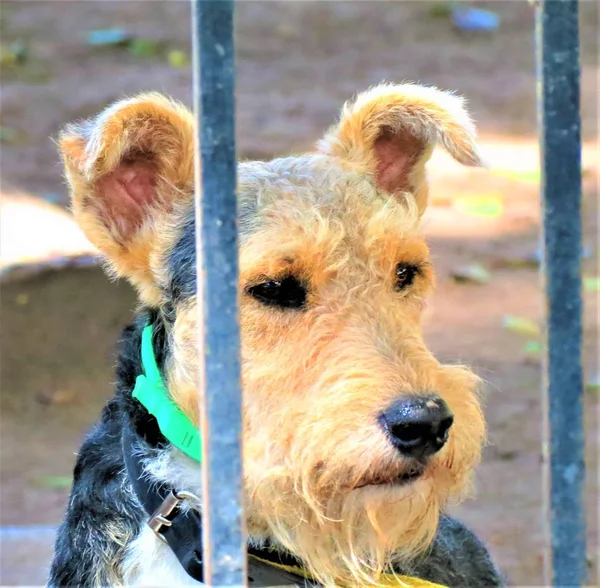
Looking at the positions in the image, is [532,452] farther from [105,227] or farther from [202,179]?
[202,179]

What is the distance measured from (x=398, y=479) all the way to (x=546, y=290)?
1007mm

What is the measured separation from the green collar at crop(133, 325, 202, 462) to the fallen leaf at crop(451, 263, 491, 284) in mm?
6639

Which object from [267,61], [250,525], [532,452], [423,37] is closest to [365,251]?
[250,525]

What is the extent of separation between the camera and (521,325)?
29.4 feet

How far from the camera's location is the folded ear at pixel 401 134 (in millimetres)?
3650

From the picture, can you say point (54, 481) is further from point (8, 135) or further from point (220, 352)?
point (8, 135)

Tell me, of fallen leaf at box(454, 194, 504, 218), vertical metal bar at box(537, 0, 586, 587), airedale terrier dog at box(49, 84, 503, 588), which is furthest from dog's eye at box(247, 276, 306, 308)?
fallen leaf at box(454, 194, 504, 218)

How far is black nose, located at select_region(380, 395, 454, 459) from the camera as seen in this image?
112 inches

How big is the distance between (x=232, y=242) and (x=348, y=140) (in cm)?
203

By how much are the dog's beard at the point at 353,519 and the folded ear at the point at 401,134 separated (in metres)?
1.18

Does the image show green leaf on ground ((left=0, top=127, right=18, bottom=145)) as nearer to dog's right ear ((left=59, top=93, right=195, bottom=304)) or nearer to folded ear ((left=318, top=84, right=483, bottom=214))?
folded ear ((left=318, top=84, right=483, bottom=214))

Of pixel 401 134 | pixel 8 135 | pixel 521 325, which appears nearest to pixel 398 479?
pixel 401 134

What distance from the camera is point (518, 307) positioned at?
9.31 meters

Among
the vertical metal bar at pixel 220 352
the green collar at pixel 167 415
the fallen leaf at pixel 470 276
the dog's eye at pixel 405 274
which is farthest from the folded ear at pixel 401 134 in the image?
the fallen leaf at pixel 470 276
